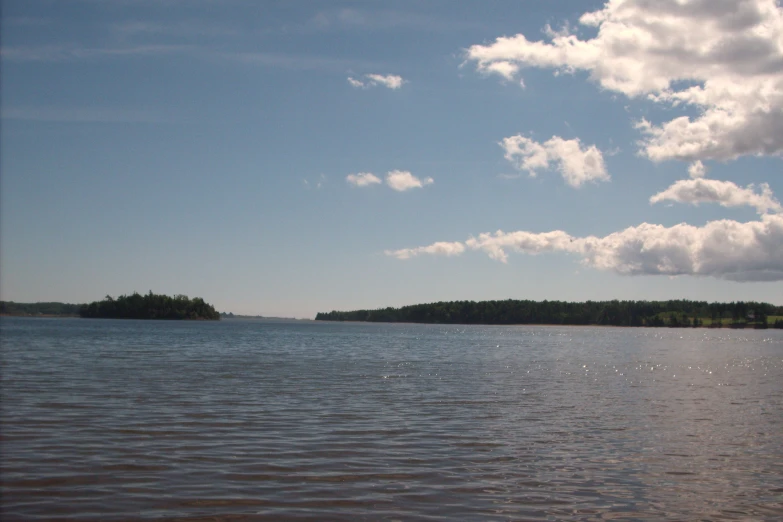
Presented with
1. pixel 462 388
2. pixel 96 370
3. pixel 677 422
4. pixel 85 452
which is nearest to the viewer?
pixel 85 452

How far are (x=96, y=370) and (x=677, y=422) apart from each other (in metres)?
29.7

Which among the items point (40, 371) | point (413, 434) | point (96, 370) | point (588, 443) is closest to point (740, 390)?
point (588, 443)

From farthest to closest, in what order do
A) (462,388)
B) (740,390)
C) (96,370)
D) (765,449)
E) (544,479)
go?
(96,370) < (740,390) < (462,388) < (765,449) < (544,479)

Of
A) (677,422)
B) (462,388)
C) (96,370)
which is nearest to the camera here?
(677,422)

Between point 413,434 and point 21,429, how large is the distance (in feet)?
35.1

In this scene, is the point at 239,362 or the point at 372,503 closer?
the point at 372,503

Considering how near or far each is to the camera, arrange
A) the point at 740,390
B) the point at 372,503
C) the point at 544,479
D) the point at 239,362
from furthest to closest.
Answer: the point at 239,362 < the point at 740,390 < the point at 544,479 < the point at 372,503

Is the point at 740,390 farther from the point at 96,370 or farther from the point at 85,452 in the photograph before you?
the point at 96,370

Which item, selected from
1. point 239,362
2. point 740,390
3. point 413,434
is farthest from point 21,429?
point 740,390

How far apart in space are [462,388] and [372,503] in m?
20.6

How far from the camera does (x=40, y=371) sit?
35.9 m

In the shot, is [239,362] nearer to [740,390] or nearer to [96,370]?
[96,370]

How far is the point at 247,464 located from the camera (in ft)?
47.7

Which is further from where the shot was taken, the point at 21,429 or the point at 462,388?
the point at 462,388
